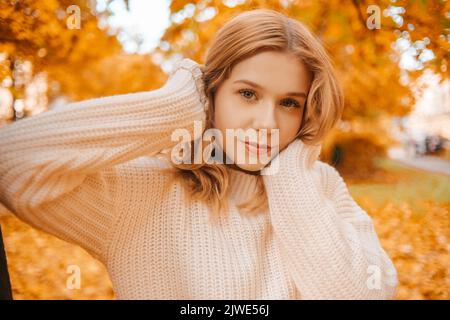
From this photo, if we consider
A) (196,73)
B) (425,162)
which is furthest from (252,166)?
(425,162)

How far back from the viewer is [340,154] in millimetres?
3830

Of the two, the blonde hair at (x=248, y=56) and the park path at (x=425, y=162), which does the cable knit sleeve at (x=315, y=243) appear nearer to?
the blonde hair at (x=248, y=56)

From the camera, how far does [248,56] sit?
0.99 meters

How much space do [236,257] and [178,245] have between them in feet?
0.47

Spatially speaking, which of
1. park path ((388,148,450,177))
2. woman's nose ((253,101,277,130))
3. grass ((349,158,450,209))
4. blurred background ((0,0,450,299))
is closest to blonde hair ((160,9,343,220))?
woman's nose ((253,101,277,130))

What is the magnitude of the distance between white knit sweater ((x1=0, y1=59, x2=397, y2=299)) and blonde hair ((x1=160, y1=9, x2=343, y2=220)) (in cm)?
4

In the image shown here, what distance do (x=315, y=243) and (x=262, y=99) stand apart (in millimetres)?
367

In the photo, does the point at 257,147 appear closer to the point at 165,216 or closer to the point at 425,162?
the point at 165,216

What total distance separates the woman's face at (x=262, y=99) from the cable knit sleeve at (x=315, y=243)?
7cm

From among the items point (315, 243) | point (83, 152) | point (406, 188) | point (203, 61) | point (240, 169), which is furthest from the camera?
point (406, 188)

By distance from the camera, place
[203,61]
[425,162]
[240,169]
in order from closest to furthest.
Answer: [240,169] → [203,61] → [425,162]

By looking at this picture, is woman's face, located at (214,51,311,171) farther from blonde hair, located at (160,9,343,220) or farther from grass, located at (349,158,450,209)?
grass, located at (349,158,450,209)

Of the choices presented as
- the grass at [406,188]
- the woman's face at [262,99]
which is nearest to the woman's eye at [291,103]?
the woman's face at [262,99]
